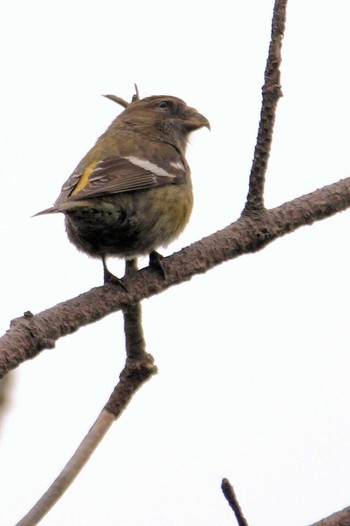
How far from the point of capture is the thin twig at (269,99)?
3.64 meters

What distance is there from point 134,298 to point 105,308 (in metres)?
0.36

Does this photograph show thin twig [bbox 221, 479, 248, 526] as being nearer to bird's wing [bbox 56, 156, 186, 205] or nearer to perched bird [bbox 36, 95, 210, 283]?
perched bird [bbox 36, 95, 210, 283]

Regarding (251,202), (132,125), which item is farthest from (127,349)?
(132,125)

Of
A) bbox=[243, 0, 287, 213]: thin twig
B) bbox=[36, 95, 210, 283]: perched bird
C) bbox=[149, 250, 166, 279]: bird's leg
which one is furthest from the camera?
bbox=[36, 95, 210, 283]: perched bird

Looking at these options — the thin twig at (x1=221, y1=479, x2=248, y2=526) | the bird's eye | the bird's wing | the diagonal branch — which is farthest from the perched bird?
the thin twig at (x1=221, y1=479, x2=248, y2=526)

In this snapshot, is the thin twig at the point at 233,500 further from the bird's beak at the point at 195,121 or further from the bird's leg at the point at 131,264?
the bird's beak at the point at 195,121

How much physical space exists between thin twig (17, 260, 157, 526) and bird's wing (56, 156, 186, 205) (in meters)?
1.11

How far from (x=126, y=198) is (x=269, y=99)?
1464mm

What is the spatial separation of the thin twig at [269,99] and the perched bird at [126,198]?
70 centimetres

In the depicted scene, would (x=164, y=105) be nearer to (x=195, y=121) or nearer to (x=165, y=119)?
(x=165, y=119)

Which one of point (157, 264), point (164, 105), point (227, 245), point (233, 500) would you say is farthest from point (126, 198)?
point (233, 500)

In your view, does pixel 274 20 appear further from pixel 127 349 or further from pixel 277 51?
pixel 127 349

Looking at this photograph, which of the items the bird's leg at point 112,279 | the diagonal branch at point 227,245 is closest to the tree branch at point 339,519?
the diagonal branch at point 227,245

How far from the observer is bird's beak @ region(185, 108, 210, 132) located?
623cm
